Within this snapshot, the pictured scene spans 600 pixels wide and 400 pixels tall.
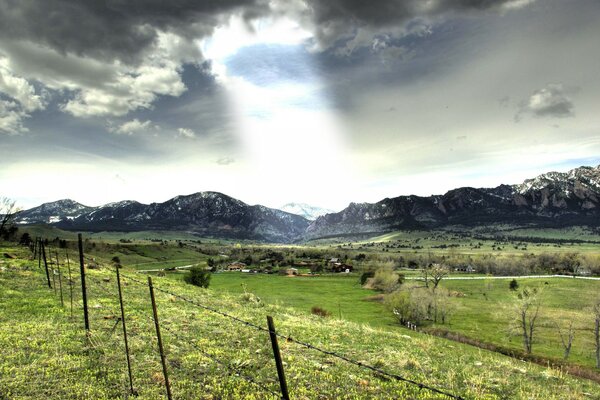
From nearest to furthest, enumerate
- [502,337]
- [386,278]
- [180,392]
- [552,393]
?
[180,392]
[552,393]
[502,337]
[386,278]

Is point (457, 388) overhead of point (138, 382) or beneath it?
beneath

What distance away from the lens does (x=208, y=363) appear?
54.2 feet

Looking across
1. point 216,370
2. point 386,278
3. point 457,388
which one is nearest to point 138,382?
point 216,370

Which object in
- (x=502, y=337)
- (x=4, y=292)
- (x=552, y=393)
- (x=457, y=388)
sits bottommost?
(x=502, y=337)

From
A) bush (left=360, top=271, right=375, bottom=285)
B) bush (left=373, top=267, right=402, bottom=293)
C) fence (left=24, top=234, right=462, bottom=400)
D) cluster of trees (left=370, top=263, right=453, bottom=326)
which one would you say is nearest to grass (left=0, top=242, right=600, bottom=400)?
fence (left=24, top=234, right=462, bottom=400)

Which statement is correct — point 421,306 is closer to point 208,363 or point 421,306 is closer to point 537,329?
point 537,329

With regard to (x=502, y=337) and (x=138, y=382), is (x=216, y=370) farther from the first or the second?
(x=502, y=337)

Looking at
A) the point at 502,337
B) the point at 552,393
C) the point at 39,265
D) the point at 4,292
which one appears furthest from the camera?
the point at 502,337

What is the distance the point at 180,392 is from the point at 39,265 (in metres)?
42.2

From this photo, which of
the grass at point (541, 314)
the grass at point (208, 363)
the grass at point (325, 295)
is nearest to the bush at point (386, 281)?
the grass at point (325, 295)

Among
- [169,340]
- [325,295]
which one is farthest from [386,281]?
[169,340]

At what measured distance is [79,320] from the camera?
74.4 feet

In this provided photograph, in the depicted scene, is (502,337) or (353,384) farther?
(502,337)

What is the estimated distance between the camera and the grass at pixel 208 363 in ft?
45.0
